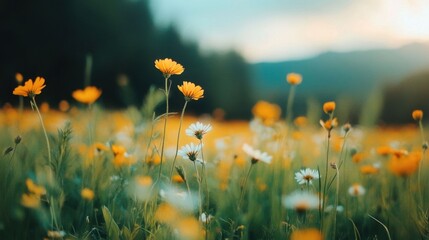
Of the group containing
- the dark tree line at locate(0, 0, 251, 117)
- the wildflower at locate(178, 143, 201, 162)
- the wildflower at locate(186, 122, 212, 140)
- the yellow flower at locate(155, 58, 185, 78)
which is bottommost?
the wildflower at locate(178, 143, 201, 162)

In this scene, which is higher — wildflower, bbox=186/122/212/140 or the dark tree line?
the dark tree line

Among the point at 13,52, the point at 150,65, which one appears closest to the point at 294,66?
the point at 150,65

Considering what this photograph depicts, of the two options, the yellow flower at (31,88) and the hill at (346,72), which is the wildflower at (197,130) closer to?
the yellow flower at (31,88)

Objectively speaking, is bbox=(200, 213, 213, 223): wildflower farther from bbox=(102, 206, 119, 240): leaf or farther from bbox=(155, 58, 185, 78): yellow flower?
bbox=(155, 58, 185, 78): yellow flower

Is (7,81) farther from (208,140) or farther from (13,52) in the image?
(208,140)

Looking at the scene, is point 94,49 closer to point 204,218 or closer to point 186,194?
point 186,194

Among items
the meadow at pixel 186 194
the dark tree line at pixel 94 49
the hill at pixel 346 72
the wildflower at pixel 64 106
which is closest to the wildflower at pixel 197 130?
the meadow at pixel 186 194

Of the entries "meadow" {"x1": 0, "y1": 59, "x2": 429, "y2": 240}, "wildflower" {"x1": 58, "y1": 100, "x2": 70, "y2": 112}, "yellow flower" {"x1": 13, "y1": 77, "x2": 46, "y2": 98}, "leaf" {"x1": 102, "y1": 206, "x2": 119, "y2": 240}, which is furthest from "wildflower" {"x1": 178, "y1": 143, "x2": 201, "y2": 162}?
"wildflower" {"x1": 58, "y1": 100, "x2": 70, "y2": 112}

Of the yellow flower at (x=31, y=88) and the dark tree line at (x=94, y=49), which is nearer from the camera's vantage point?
the yellow flower at (x=31, y=88)

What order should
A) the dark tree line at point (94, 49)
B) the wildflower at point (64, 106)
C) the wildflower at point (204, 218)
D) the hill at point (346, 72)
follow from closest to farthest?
the wildflower at point (204, 218), the wildflower at point (64, 106), the hill at point (346, 72), the dark tree line at point (94, 49)

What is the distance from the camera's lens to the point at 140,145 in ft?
5.92

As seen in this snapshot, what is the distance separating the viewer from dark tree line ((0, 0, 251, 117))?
1006cm

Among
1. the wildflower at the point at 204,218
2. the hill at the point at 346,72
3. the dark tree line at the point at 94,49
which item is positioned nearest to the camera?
the wildflower at the point at 204,218

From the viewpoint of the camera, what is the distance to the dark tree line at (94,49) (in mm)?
10062
